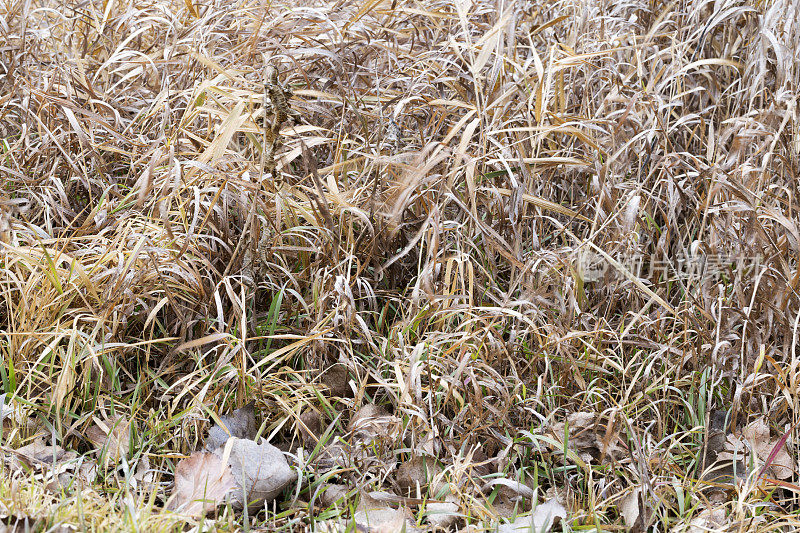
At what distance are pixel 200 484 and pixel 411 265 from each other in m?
0.88

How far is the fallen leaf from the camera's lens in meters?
1.81

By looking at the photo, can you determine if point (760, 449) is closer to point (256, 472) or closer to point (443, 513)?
point (443, 513)

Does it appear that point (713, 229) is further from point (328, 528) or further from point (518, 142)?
point (328, 528)


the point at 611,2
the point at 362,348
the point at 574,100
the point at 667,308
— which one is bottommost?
the point at 362,348

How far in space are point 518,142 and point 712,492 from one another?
101cm

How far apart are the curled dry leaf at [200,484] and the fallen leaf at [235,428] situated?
0.08 m

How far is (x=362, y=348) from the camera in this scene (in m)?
2.11

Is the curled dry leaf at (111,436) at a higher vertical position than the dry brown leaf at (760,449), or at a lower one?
higher

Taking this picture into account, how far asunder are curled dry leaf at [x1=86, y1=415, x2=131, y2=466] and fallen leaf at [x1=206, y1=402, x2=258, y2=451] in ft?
0.63

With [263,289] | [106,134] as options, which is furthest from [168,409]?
Answer: [106,134]

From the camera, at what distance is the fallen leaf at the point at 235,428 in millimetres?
1808

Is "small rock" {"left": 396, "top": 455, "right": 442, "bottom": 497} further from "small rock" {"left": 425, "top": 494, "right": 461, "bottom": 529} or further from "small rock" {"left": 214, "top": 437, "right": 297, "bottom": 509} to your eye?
"small rock" {"left": 214, "top": 437, "right": 297, "bottom": 509}

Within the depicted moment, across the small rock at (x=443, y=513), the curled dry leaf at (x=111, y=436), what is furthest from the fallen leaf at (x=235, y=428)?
the small rock at (x=443, y=513)

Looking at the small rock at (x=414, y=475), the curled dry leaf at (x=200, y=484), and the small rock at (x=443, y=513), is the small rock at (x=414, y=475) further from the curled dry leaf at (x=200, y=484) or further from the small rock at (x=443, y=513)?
the curled dry leaf at (x=200, y=484)
